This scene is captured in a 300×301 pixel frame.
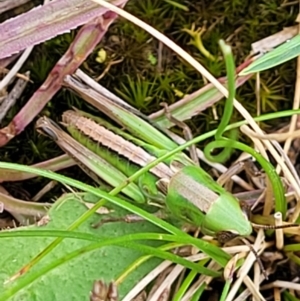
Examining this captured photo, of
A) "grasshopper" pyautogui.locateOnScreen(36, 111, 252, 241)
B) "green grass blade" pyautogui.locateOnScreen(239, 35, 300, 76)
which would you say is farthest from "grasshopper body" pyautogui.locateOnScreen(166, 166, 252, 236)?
"green grass blade" pyautogui.locateOnScreen(239, 35, 300, 76)

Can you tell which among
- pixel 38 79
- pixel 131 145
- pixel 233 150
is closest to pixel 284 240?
pixel 233 150

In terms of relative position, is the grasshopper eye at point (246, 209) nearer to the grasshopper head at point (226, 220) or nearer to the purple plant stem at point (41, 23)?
the grasshopper head at point (226, 220)

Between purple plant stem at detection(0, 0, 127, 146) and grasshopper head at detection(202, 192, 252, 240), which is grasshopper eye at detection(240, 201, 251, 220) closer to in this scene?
grasshopper head at detection(202, 192, 252, 240)

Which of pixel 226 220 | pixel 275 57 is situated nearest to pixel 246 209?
pixel 226 220

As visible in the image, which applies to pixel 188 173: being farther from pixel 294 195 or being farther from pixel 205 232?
pixel 294 195

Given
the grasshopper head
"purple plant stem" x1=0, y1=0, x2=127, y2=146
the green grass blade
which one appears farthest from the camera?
"purple plant stem" x1=0, y1=0, x2=127, y2=146
